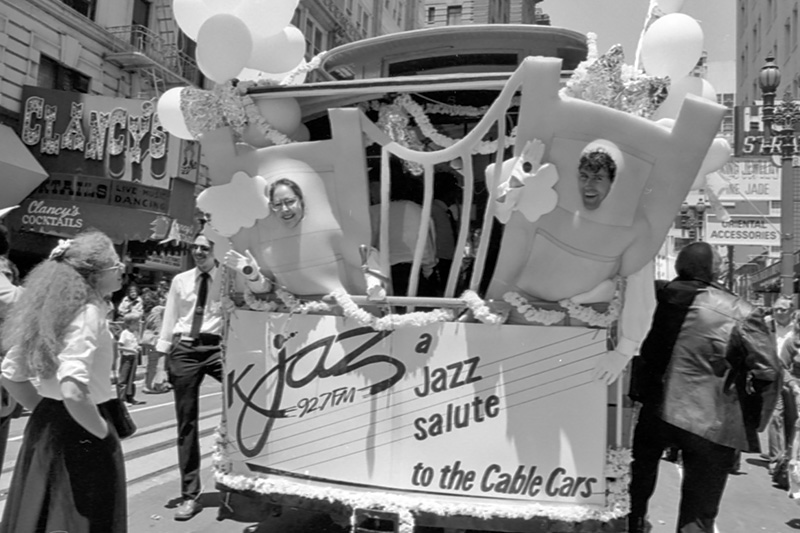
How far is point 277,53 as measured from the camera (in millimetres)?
4246

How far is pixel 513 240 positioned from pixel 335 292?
1035 millimetres

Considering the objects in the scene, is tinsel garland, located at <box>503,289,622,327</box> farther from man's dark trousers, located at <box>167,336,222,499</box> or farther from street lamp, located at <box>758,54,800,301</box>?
street lamp, located at <box>758,54,800,301</box>

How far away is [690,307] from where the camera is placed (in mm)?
3844

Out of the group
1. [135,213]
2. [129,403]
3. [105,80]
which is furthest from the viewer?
[105,80]

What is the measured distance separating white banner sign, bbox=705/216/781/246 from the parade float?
1054 cm

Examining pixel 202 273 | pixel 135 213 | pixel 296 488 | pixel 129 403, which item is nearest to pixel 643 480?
pixel 296 488

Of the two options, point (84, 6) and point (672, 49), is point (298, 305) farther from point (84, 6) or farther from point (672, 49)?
point (84, 6)

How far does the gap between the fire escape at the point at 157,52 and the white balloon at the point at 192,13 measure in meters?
17.2

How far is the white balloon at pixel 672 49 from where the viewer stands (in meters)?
3.41

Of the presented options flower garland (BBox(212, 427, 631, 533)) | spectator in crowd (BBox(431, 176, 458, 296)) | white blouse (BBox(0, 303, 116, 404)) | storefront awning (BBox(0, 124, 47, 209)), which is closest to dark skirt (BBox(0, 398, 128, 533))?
white blouse (BBox(0, 303, 116, 404))

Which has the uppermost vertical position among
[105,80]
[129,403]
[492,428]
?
[105,80]

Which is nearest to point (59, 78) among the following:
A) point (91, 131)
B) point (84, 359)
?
Result: point (91, 131)

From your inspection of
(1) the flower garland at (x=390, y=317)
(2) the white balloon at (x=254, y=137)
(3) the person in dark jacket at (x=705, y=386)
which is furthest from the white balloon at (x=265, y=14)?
(3) the person in dark jacket at (x=705, y=386)

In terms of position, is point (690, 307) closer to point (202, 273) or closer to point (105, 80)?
point (202, 273)
